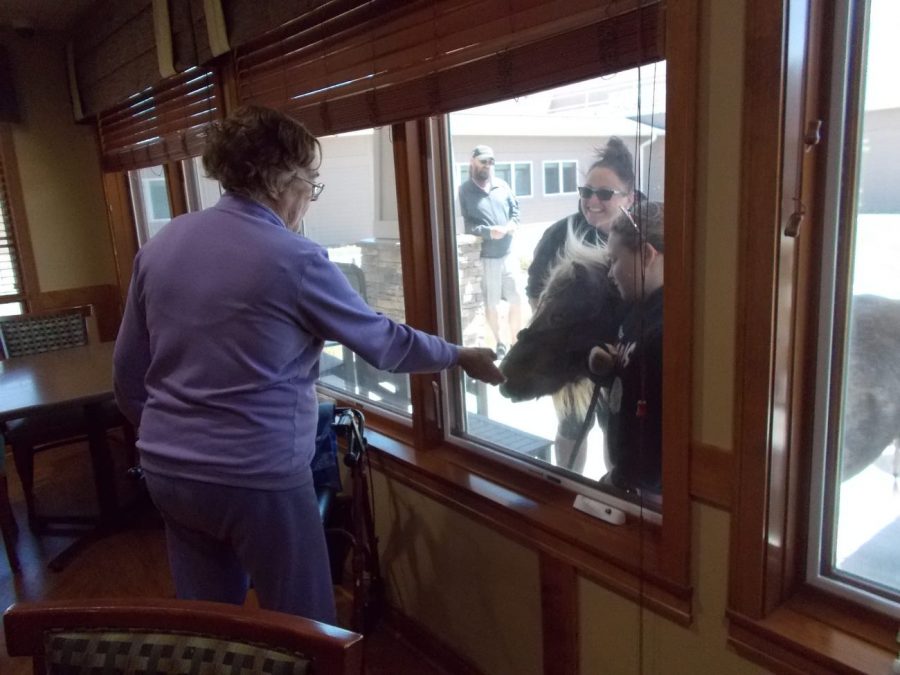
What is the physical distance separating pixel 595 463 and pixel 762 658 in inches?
22.6

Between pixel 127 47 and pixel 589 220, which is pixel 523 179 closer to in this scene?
pixel 589 220

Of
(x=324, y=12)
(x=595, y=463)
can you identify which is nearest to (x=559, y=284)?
(x=595, y=463)

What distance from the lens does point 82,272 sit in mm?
4316

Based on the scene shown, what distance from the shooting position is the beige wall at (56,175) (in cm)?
397

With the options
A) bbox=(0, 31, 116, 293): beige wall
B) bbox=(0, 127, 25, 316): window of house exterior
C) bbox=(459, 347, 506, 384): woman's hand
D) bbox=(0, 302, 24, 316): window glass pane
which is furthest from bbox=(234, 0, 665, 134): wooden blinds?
A: bbox=(0, 302, 24, 316): window glass pane

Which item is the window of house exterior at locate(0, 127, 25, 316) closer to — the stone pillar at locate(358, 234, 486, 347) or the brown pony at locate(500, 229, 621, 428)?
the stone pillar at locate(358, 234, 486, 347)

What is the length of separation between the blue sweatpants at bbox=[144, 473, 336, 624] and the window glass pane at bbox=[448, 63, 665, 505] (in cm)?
63

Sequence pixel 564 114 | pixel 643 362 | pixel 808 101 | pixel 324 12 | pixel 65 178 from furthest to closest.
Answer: pixel 65 178 < pixel 324 12 < pixel 564 114 < pixel 643 362 < pixel 808 101

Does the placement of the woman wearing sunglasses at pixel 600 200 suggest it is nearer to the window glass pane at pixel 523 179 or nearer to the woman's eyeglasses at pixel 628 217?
the woman's eyeglasses at pixel 628 217

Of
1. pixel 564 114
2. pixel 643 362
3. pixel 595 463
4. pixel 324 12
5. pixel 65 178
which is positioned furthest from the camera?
pixel 65 178

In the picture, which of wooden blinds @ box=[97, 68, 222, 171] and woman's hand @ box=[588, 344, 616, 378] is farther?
wooden blinds @ box=[97, 68, 222, 171]

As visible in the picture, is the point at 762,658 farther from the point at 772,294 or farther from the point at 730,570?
the point at 772,294

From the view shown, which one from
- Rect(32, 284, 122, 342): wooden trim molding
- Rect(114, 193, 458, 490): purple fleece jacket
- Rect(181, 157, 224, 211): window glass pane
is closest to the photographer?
Rect(114, 193, 458, 490): purple fleece jacket

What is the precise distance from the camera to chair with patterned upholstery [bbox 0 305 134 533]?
2973 mm
